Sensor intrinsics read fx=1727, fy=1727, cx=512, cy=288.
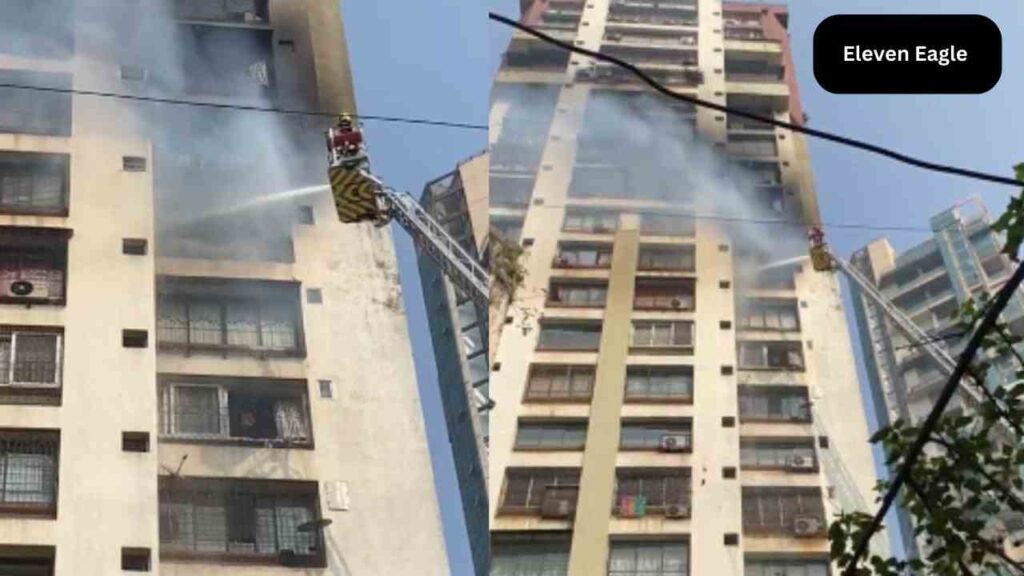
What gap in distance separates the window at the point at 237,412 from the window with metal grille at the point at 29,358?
18.2 inches

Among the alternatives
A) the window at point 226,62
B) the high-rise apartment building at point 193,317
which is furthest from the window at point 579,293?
the window at point 226,62

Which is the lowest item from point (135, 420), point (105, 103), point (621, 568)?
point (621, 568)

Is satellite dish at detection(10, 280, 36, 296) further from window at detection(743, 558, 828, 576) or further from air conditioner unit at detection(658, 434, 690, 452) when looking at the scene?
window at detection(743, 558, 828, 576)

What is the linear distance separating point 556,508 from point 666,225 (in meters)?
0.90

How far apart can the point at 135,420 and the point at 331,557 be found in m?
1.00

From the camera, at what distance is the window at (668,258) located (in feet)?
16.8

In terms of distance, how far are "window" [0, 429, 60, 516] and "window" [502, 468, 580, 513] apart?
84.9 inches

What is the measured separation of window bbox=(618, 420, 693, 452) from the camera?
16.9ft

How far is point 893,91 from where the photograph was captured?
2729 mm

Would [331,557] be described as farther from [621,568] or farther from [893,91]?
[893,91]

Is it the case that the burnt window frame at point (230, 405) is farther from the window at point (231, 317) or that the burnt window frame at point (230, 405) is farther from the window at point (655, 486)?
the window at point (655, 486)

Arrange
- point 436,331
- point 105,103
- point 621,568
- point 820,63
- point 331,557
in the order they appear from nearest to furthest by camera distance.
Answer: point 820,63 → point 621,568 → point 331,557 → point 105,103 → point 436,331

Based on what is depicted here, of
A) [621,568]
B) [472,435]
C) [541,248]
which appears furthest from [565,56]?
[472,435]

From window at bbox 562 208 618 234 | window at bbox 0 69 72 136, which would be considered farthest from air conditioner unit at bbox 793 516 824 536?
window at bbox 0 69 72 136
